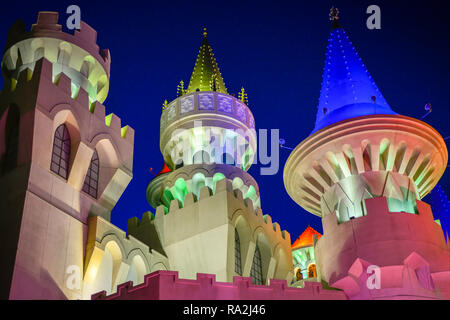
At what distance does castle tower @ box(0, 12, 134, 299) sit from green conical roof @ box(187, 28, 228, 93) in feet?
23.8

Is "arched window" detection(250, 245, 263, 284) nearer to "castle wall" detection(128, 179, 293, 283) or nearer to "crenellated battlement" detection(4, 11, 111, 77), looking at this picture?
"castle wall" detection(128, 179, 293, 283)

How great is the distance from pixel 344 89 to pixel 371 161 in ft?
12.8

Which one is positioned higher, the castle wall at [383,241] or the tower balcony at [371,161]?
the tower balcony at [371,161]

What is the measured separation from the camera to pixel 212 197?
1048 inches

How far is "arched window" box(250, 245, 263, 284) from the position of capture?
27828 millimetres

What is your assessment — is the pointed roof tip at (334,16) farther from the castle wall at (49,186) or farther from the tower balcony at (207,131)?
the castle wall at (49,186)

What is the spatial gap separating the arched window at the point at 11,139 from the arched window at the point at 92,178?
9.57 ft

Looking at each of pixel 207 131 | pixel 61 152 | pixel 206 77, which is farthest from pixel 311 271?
pixel 61 152

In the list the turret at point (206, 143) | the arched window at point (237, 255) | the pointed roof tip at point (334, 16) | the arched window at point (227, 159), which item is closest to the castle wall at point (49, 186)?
the turret at point (206, 143)

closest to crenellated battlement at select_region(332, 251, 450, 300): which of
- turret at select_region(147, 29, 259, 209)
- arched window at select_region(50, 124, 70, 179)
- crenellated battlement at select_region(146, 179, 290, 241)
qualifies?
crenellated battlement at select_region(146, 179, 290, 241)

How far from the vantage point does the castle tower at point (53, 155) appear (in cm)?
1900

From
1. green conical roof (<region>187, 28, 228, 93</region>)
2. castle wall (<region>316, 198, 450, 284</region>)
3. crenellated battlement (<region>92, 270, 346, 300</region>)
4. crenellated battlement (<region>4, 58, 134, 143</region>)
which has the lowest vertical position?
crenellated battlement (<region>92, 270, 346, 300</region>)
